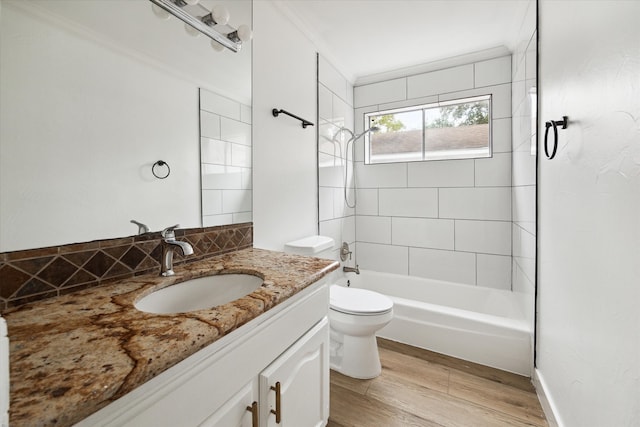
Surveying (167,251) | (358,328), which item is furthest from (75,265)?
(358,328)

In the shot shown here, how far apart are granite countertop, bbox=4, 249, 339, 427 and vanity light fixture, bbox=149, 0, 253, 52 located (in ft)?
3.47

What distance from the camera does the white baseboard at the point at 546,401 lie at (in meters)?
1.28

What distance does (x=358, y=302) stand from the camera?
1814 mm

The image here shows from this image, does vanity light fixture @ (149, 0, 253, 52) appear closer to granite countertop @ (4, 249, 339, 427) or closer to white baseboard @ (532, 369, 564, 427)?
granite countertop @ (4, 249, 339, 427)

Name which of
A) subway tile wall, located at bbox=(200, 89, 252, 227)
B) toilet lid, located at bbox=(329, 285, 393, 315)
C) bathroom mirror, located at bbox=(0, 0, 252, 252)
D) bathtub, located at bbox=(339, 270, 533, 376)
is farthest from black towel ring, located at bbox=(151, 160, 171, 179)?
bathtub, located at bbox=(339, 270, 533, 376)

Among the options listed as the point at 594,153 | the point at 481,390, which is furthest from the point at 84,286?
the point at 481,390

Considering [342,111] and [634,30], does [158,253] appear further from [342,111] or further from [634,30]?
[342,111]

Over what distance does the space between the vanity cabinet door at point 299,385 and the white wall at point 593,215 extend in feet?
3.04

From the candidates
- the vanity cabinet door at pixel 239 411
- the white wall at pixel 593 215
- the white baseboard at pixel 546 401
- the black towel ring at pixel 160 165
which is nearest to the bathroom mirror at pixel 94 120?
the black towel ring at pixel 160 165

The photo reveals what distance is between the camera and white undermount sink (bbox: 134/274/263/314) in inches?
38.0

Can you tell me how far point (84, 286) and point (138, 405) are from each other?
0.59 m

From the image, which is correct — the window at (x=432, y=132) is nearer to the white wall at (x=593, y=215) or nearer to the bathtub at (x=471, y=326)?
the white wall at (x=593, y=215)

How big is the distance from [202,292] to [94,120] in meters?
0.71

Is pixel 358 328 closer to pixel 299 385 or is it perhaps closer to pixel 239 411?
pixel 299 385
